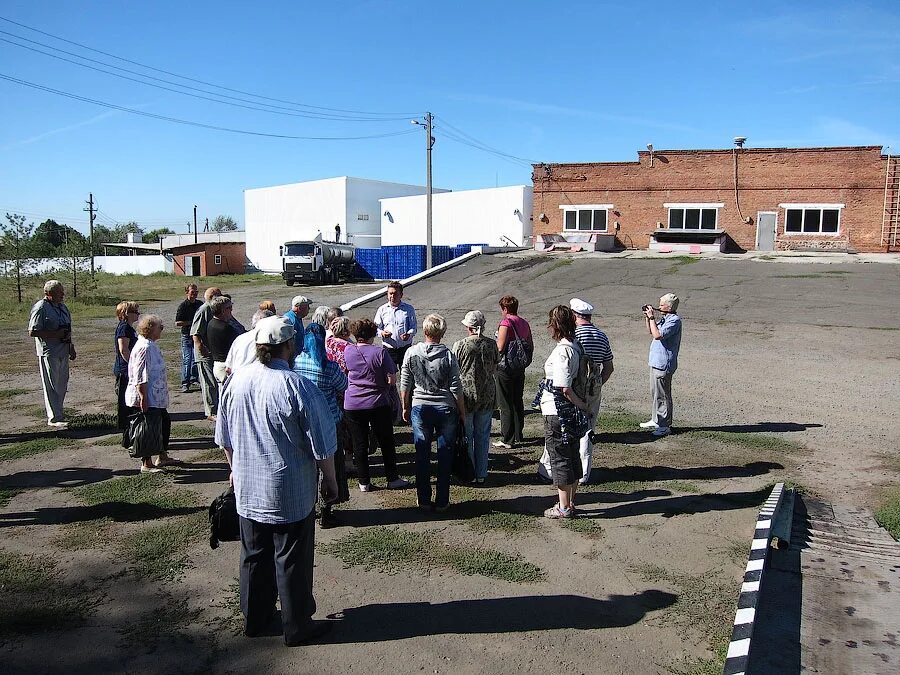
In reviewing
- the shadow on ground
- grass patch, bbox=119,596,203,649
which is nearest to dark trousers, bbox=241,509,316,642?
the shadow on ground

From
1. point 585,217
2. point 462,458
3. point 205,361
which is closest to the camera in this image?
point 462,458

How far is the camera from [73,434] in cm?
824

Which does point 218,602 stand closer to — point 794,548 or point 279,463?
point 279,463

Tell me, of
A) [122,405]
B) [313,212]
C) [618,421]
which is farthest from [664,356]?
[313,212]

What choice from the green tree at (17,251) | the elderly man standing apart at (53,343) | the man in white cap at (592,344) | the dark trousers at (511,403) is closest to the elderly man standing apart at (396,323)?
the dark trousers at (511,403)

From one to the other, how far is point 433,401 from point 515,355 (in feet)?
5.98

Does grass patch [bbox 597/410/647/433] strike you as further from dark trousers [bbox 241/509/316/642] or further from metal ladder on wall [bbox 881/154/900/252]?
metal ladder on wall [bbox 881/154/900/252]

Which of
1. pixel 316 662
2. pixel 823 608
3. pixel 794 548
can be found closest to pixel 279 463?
pixel 316 662

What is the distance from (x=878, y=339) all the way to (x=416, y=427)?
13119 millimetres

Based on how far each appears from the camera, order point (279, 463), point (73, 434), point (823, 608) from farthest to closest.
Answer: point (73, 434) < point (823, 608) < point (279, 463)

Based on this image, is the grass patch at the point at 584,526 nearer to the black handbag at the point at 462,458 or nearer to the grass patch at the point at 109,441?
the black handbag at the point at 462,458

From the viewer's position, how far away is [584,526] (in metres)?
5.41

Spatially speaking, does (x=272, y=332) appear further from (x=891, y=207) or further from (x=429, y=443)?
(x=891, y=207)

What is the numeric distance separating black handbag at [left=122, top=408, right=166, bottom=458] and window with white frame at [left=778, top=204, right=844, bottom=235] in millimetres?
31934
